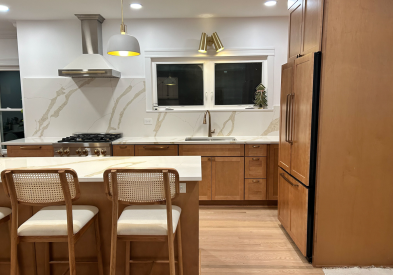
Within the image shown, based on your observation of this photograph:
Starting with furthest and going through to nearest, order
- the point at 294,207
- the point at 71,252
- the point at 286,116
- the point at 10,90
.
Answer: the point at 10,90 < the point at 286,116 < the point at 294,207 < the point at 71,252

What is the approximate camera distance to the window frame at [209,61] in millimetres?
4113

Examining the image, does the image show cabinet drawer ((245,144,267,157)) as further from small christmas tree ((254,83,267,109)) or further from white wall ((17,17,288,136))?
small christmas tree ((254,83,267,109))

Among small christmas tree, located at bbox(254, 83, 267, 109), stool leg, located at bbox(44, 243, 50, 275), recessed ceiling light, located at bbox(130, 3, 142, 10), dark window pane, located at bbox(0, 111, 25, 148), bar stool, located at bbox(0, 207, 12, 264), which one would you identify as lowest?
stool leg, located at bbox(44, 243, 50, 275)

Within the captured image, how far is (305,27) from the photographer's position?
2.43 m

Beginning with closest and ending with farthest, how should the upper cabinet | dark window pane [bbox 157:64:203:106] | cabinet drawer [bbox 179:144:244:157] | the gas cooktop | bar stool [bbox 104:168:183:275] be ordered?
bar stool [bbox 104:168:183:275], the upper cabinet, cabinet drawer [bbox 179:144:244:157], the gas cooktop, dark window pane [bbox 157:64:203:106]

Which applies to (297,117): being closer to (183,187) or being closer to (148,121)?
(183,187)

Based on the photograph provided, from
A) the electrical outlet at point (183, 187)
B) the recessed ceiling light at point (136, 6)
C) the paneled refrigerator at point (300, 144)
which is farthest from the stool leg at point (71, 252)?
the recessed ceiling light at point (136, 6)

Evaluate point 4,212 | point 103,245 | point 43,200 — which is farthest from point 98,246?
point 4,212

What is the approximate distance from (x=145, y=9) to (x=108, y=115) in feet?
5.24

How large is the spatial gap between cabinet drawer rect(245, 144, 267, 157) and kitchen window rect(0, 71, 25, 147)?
3.80 metres

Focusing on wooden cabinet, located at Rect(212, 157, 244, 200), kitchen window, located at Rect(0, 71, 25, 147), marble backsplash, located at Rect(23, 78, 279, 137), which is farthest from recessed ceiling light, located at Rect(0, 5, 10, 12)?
wooden cabinet, located at Rect(212, 157, 244, 200)

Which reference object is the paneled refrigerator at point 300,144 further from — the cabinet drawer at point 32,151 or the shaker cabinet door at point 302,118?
the cabinet drawer at point 32,151

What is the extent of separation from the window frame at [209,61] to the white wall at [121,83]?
0.20 feet

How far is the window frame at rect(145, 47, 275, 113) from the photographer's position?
411 centimetres
